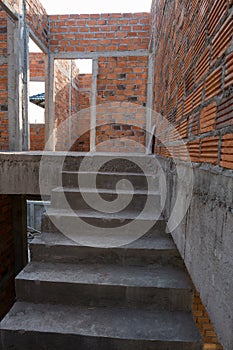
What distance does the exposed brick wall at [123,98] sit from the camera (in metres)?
4.86

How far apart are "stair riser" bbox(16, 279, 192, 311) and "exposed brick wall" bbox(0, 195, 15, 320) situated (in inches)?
101

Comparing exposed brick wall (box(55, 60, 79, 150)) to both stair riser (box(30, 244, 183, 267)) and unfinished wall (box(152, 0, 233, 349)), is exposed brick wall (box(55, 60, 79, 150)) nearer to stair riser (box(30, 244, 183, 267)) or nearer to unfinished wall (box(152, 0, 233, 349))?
stair riser (box(30, 244, 183, 267))

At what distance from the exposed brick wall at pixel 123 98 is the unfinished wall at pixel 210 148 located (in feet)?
11.6

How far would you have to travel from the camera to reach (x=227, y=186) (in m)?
0.77

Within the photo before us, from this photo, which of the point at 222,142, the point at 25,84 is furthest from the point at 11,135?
the point at 222,142

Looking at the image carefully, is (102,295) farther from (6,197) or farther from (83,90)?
(83,90)

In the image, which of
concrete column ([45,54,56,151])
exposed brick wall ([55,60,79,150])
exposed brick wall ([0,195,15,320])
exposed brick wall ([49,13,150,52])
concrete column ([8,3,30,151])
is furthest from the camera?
exposed brick wall ([55,60,79,150])

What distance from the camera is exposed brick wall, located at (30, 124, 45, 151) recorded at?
7883 millimetres

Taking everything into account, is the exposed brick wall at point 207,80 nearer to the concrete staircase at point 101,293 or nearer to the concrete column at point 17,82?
the concrete staircase at point 101,293

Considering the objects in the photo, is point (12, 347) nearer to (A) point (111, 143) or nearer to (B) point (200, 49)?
(B) point (200, 49)

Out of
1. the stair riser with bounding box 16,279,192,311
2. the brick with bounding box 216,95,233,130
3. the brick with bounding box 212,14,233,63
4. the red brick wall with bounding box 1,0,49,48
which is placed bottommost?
the stair riser with bounding box 16,279,192,311

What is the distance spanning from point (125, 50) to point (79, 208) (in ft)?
13.7

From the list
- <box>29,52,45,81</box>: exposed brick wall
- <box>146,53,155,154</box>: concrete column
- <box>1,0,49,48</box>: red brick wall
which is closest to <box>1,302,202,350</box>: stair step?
<box>146,53,155,154</box>: concrete column

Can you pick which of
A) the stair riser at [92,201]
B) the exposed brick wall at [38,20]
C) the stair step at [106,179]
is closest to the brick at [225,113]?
the stair riser at [92,201]
